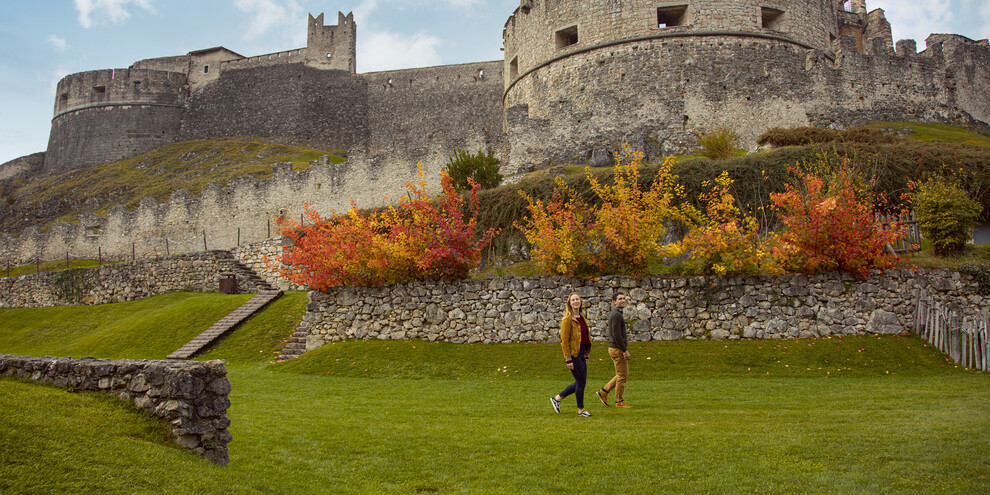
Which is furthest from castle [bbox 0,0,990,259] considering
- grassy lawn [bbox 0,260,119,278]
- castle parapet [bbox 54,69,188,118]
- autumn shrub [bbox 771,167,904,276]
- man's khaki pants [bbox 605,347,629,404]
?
castle parapet [bbox 54,69,188,118]

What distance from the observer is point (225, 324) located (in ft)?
61.7

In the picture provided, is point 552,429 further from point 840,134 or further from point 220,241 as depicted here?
point 220,241

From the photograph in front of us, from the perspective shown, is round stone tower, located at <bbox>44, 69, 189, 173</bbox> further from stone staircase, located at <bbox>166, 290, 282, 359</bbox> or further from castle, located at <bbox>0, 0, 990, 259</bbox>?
stone staircase, located at <bbox>166, 290, 282, 359</bbox>

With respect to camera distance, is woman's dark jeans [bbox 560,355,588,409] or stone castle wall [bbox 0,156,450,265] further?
stone castle wall [bbox 0,156,450,265]

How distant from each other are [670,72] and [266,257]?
18104 mm

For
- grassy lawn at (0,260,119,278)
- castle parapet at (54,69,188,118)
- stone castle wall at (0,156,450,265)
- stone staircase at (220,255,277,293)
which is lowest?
stone staircase at (220,255,277,293)

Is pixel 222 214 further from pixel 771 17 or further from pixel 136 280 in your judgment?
pixel 771 17

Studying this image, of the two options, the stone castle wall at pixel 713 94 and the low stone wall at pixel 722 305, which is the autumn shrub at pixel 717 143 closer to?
the stone castle wall at pixel 713 94

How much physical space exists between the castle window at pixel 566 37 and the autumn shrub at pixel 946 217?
17068 mm

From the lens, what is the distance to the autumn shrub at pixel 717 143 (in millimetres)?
23438

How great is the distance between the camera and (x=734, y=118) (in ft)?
87.7

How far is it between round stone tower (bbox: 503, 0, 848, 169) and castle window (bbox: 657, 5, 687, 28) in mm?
49

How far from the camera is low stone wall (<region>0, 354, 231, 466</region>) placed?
5.82 meters

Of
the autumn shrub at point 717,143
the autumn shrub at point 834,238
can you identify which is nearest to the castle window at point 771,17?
the autumn shrub at point 717,143
